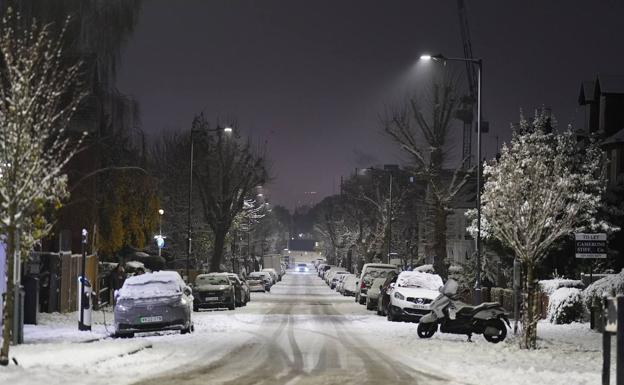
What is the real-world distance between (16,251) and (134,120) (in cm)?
1311

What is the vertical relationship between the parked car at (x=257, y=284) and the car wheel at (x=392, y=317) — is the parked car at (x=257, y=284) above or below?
below

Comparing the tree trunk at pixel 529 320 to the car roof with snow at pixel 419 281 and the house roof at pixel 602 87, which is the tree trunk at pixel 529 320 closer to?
the car roof with snow at pixel 419 281

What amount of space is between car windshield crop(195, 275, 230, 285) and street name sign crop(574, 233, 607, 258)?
19068 mm

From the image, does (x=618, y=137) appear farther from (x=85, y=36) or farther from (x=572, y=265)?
(x=85, y=36)

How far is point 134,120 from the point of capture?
92.4ft

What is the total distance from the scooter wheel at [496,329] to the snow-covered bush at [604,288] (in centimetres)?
363

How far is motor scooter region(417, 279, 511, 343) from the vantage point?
2214cm

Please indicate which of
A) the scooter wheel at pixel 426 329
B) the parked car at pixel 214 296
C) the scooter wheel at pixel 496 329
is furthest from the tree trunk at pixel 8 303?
the parked car at pixel 214 296

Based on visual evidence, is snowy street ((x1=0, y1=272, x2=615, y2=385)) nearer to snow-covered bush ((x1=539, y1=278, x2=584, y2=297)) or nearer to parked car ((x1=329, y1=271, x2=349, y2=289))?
snow-covered bush ((x1=539, y1=278, x2=584, y2=297))

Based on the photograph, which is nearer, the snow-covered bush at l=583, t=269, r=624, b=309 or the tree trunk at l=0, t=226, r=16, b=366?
the tree trunk at l=0, t=226, r=16, b=366

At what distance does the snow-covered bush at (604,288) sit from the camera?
2386 centimetres

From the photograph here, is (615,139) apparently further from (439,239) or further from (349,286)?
(349,286)

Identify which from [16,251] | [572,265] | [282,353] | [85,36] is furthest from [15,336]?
[572,265]

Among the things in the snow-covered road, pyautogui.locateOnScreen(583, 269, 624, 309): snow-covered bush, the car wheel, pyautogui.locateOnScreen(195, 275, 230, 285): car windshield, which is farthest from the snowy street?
pyautogui.locateOnScreen(195, 275, 230, 285): car windshield
